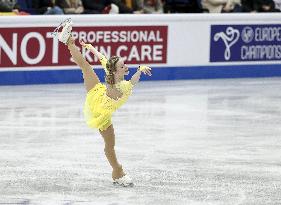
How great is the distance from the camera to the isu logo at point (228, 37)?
61.7 feet

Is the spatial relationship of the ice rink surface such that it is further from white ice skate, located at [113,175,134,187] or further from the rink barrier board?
the rink barrier board

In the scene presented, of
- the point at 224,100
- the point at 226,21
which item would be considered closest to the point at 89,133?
the point at 224,100

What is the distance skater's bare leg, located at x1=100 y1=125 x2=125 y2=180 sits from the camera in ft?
30.2

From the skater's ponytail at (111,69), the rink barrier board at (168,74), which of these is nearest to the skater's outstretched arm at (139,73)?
the skater's ponytail at (111,69)

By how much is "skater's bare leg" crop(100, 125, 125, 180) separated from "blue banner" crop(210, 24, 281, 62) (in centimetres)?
956

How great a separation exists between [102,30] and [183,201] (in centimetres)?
910

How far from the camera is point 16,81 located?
55.8ft

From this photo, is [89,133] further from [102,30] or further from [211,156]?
[102,30]

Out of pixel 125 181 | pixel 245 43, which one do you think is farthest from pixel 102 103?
pixel 245 43

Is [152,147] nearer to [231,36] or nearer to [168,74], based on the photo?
[168,74]

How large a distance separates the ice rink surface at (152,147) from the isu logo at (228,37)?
1.57 meters

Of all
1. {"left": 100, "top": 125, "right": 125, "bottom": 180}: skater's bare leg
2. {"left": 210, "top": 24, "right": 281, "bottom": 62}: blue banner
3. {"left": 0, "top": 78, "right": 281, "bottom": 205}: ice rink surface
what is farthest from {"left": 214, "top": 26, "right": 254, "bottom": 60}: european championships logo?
{"left": 100, "top": 125, "right": 125, "bottom": 180}: skater's bare leg

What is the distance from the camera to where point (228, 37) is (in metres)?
18.9

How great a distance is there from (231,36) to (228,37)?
59 mm
